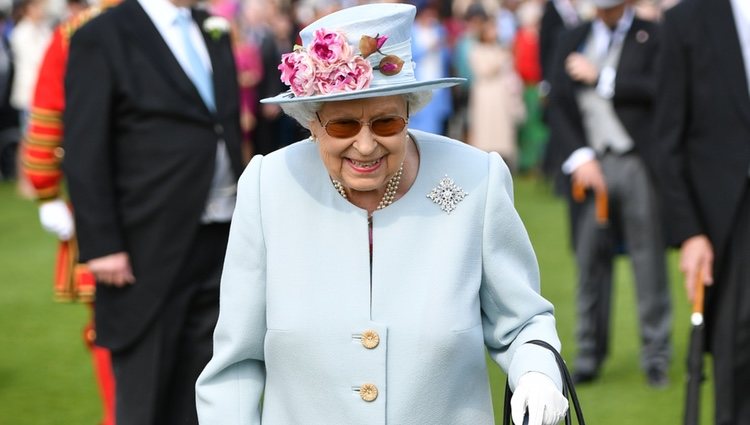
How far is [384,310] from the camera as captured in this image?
11.4 feet

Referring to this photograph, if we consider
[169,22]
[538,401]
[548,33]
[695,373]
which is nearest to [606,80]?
[695,373]

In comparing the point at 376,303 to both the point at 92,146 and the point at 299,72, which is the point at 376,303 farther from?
the point at 92,146

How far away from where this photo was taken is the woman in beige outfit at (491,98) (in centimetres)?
1828

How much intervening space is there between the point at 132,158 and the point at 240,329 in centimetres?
217

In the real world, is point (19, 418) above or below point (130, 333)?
below

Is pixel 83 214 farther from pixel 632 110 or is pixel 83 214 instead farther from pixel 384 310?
pixel 632 110

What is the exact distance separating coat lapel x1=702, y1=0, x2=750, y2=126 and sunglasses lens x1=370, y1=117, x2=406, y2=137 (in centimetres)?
249

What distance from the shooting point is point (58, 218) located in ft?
20.3

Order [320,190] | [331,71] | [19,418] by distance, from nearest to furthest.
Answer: [331,71] → [320,190] → [19,418]

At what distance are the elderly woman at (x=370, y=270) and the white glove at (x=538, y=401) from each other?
0.03m

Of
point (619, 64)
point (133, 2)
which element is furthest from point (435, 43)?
point (133, 2)

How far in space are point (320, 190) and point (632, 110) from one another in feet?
14.6

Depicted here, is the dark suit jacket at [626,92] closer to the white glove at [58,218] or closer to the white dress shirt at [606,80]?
the white dress shirt at [606,80]

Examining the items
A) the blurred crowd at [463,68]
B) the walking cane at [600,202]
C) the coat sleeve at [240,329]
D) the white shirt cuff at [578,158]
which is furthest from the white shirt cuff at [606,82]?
the blurred crowd at [463,68]
